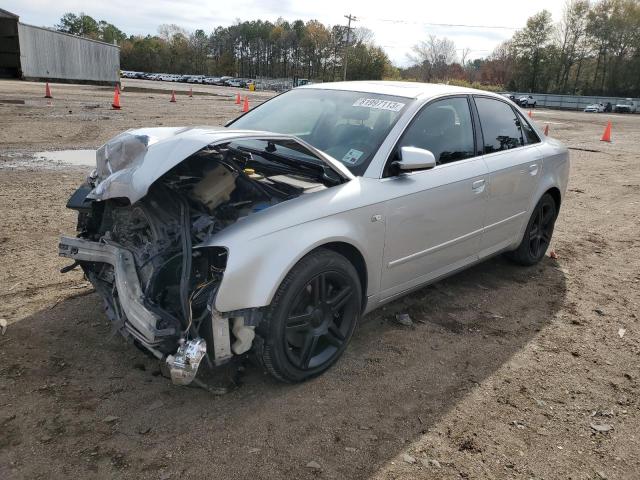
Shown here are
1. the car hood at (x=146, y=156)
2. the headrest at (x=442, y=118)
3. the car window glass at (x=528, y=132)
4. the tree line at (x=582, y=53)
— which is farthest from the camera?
→ the tree line at (x=582, y=53)

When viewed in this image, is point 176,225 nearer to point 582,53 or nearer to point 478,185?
point 478,185

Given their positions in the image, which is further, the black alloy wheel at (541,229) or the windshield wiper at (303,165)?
the black alloy wheel at (541,229)

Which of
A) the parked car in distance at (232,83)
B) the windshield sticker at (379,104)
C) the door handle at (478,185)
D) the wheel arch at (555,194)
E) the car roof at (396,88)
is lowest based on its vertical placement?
the wheel arch at (555,194)

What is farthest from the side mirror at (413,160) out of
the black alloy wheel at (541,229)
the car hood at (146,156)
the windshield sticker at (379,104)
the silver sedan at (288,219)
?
the black alloy wheel at (541,229)

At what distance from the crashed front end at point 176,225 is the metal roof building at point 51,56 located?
39.4 metres

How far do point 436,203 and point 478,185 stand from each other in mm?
587

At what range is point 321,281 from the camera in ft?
9.56

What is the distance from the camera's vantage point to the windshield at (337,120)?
350 centimetres

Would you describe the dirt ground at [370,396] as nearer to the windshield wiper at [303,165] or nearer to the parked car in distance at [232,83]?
the windshield wiper at [303,165]

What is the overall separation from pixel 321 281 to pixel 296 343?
1.33 feet

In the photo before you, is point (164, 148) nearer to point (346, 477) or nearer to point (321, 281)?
point (321, 281)

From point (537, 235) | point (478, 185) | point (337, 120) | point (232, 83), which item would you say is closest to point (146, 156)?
point (337, 120)

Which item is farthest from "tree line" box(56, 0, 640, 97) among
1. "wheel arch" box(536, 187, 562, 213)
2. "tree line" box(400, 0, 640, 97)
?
"wheel arch" box(536, 187, 562, 213)

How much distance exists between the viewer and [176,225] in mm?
2955
